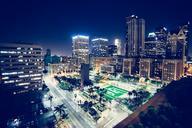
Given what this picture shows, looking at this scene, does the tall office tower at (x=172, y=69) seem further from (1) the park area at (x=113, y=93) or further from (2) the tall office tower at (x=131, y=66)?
(2) the tall office tower at (x=131, y=66)

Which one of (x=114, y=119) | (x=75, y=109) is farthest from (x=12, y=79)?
(x=114, y=119)

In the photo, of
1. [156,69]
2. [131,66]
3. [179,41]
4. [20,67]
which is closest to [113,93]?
[20,67]

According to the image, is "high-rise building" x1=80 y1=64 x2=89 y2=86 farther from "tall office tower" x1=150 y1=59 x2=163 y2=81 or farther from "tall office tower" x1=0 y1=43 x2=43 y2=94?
"tall office tower" x1=150 y1=59 x2=163 y2=81

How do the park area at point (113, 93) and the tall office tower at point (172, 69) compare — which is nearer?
the park area at point (113, 93)

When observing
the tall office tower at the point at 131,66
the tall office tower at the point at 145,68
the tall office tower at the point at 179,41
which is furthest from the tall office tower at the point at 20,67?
the tall office tower at the point at 179,41

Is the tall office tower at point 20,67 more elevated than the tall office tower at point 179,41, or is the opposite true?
the tall office tower at point 179,41

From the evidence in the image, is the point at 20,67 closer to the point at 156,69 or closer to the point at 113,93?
the point at 113,93

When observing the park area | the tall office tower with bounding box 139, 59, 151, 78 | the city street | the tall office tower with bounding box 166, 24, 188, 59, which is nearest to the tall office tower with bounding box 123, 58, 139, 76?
the tall office tower with bounding box 139, 59, 151, 78
